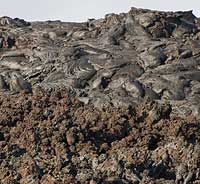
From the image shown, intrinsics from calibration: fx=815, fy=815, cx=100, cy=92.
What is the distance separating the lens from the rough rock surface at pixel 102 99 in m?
36.6

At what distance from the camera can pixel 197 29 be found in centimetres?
6475

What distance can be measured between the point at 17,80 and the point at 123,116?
35.9 ft

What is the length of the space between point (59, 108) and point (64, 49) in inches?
561

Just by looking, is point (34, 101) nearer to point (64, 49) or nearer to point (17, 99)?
point (17, 99)

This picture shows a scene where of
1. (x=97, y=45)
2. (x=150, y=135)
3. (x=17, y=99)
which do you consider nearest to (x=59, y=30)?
(x=97, y=45)

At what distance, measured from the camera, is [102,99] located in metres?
47.8

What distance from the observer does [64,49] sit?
57062 mm

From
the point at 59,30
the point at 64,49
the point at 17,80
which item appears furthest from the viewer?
the point at 59,30

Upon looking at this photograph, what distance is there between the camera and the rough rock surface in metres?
36.6

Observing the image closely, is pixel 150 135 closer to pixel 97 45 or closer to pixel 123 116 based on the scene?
pixel 123 116

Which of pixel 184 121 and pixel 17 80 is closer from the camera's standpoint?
pixel 184 121

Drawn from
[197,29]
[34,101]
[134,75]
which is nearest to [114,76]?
[134,75]

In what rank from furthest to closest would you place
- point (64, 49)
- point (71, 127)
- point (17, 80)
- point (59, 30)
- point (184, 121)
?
1. point (59, 30)
2. point (64, 49)
3. point (17, 80)
4. point (184, 121)
5. point (71, 127)

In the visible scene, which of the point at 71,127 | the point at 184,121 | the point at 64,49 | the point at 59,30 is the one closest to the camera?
the point at 71,127
